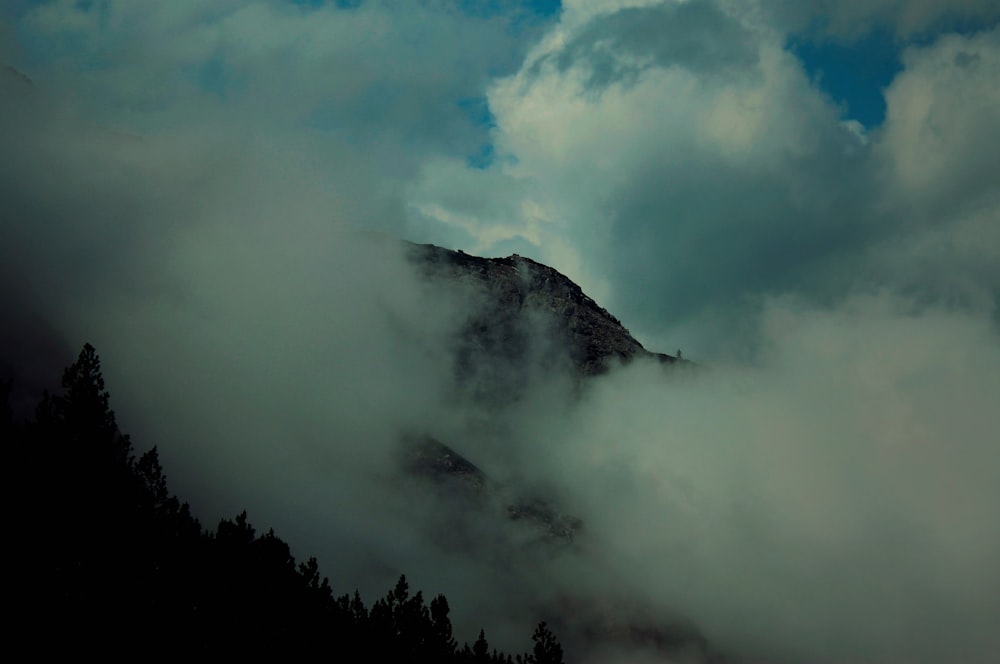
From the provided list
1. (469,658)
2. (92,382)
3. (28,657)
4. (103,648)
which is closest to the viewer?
(28,657)

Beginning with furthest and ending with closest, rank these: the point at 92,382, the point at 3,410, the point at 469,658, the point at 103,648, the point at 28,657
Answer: the point at 469,658 < the point at 92,382 < the point at 3,410 < the point at 103,648 < the point at 28,657

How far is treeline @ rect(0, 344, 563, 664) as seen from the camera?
285ft

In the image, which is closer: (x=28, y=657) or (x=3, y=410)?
(x=28, y=657)

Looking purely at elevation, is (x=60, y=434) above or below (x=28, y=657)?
above

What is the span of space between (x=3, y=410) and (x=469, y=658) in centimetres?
7084

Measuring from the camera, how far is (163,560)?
349 feet

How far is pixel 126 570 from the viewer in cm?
10012

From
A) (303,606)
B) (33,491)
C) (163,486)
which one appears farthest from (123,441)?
(303,606)

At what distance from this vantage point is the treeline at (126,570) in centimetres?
8694

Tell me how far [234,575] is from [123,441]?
72.4ft

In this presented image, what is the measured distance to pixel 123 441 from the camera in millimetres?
113125

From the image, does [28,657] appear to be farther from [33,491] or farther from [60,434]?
[60,434]

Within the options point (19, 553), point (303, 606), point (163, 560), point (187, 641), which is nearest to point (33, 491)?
point (19, 553)

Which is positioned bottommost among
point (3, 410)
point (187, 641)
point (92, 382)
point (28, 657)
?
point (28, 657)
